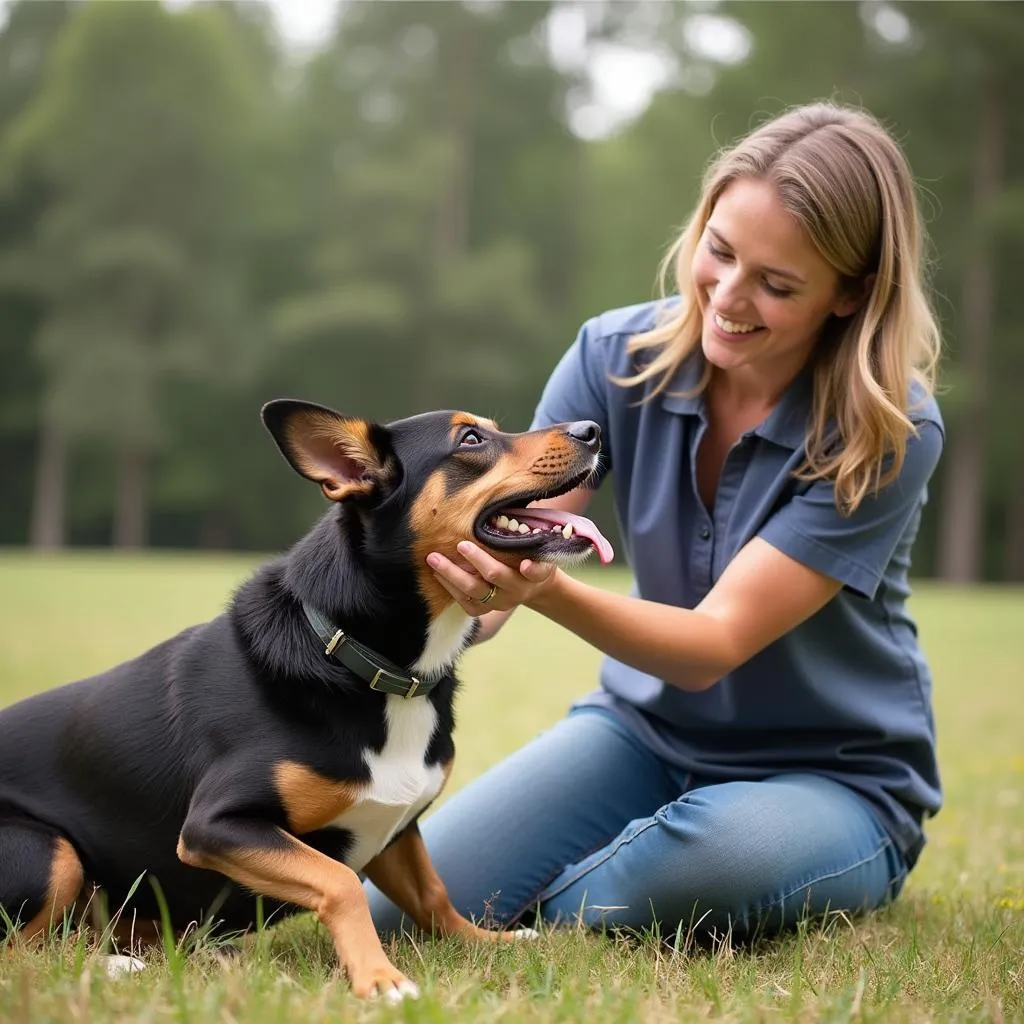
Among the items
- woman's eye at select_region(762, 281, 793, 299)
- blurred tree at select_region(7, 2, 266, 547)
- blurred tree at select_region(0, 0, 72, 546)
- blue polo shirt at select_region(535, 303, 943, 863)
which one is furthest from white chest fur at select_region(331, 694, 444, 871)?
blurred tree at select_region(0, 0, 72, 546)

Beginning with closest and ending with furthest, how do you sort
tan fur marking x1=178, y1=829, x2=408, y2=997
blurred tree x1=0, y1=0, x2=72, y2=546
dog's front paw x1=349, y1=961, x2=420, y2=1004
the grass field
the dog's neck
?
1. the grass field
2. dog's front paw x1=349, y1=961, x2=420, y2=1004
3. tan fur marking x1=178, y1=829, x2=408, y2=997
4. the dog's neck
5. blurred tree x1=0, y1=0, x2=72, y2=546

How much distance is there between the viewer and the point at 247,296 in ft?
111

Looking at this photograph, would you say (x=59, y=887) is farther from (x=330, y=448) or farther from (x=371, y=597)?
(x=330, y=448)

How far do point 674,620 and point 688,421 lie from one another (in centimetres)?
81

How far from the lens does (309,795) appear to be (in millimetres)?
2912

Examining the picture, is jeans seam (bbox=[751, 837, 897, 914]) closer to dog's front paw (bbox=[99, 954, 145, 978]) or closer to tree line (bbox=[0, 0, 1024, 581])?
dog's front paw (bbox=[99, 954, 145, 978])

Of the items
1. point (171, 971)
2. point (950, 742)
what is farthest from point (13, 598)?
point (171, 971)

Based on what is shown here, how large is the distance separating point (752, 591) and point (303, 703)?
1.29 meters

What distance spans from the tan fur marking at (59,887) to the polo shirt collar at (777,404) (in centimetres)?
213

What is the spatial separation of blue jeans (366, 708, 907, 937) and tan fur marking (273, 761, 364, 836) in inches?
30.2

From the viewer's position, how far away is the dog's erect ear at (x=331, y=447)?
301 cm

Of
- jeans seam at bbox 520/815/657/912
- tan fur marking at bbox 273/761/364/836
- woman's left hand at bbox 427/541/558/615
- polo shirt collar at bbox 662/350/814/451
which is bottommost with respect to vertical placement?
jeans seam at bbox 520/815/657/912

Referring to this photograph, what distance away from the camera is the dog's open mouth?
302 cm

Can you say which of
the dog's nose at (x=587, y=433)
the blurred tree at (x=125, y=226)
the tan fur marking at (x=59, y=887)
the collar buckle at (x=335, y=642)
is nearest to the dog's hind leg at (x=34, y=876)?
the tan fur marking at (x=59, y=887)
